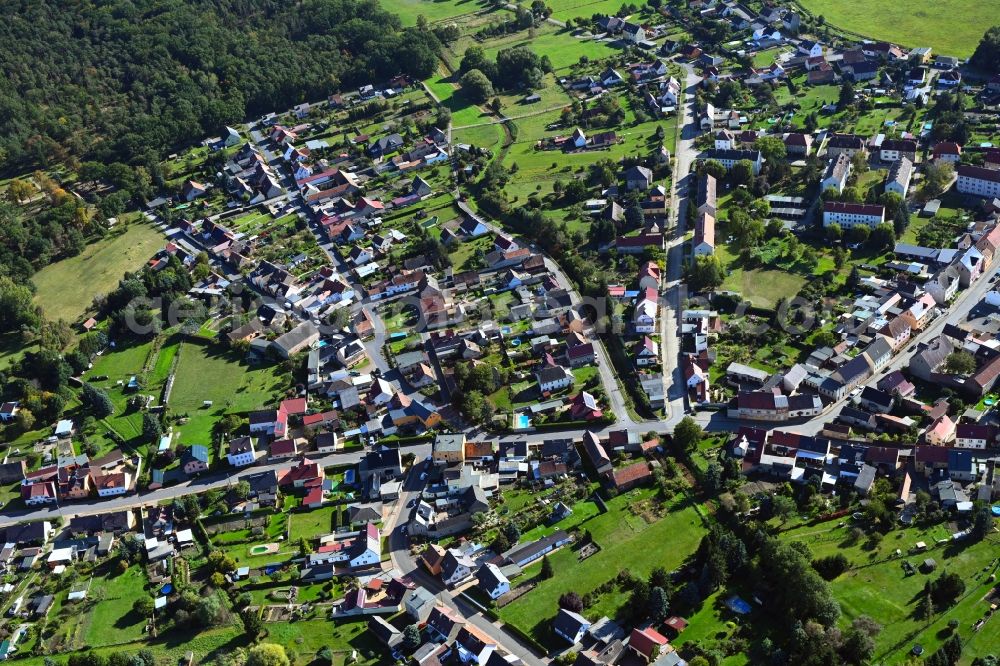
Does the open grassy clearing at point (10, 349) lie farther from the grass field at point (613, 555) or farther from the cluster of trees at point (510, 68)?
the cluster of trees at point (510, 68)

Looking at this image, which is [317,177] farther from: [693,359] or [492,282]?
[693,359]

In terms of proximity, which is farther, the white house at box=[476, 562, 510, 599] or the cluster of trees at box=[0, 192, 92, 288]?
the cluster of trees at box=[0, 192, 92, 288]

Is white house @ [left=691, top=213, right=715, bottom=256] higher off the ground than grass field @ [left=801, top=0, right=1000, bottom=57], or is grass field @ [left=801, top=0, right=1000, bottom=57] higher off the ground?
grass field @ [left=801, top=0, right=1000, bottom=57]

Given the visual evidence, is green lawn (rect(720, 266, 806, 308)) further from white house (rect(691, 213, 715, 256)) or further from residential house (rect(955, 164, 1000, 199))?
residential house (rect(955, 164, 1000, 199))

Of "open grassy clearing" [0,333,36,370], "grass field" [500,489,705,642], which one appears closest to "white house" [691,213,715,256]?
"grass field" [500,489,705,642]

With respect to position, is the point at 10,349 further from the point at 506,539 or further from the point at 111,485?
the point at 506,539

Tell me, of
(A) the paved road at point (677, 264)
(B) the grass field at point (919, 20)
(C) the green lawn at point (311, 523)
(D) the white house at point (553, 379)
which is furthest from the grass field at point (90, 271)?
(B) the grass field at point (919, 20)

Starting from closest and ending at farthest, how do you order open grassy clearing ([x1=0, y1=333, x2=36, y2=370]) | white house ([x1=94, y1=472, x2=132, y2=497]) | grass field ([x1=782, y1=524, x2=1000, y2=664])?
1. grass field ([x1=782, y1=524, x2=1000, y2=664])
2. white house ([x1=94, y1=472, x2=132, y2=497])
3. open grassy clearing ([x1=0, y1=333, x2=36, y2=370])
